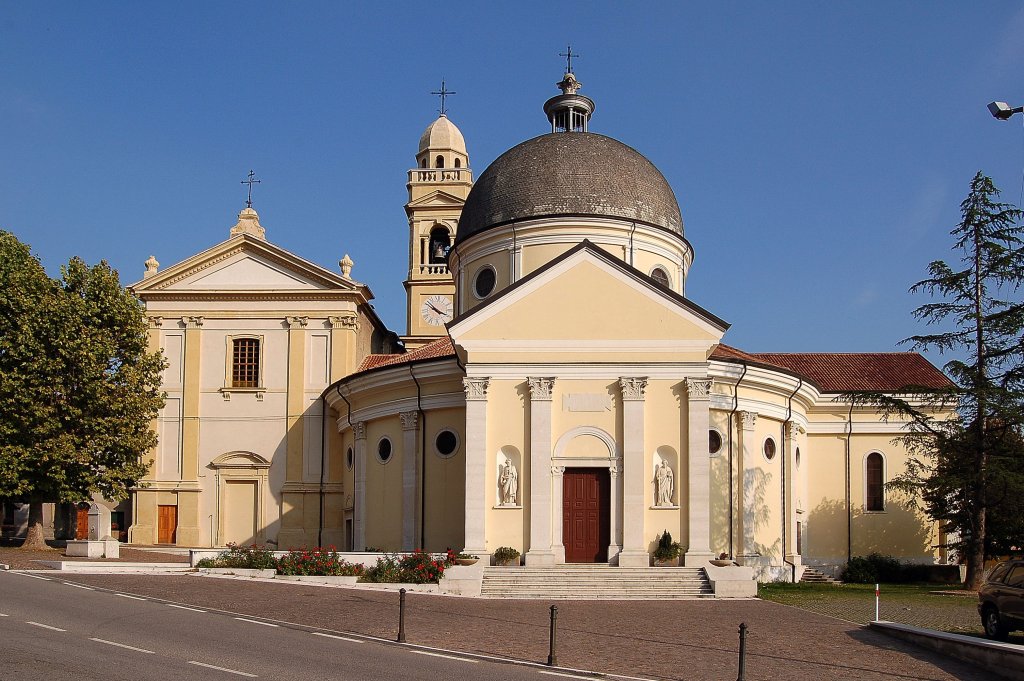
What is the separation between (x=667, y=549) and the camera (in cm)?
3091

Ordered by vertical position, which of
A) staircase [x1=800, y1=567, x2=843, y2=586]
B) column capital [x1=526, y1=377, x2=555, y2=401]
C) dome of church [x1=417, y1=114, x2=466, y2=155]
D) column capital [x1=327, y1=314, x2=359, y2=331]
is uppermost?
dome of church [x1=417, y1=114, x2=466, y2=155]

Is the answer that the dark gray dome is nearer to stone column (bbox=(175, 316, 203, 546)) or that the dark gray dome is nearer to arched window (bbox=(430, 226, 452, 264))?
stone column (bbox=(175, 316, 203, 546))

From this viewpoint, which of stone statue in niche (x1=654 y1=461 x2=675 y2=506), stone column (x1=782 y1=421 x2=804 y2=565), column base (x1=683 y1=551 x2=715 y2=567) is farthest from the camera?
stone column (x1=782 y1=421 x2=804 y2=565)

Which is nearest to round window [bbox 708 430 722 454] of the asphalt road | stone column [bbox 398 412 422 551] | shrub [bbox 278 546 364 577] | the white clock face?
stone column [bbox 398 412 422 551]

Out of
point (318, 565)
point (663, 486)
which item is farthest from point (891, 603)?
point (318, 565)

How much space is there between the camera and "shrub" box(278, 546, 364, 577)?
29.5 m

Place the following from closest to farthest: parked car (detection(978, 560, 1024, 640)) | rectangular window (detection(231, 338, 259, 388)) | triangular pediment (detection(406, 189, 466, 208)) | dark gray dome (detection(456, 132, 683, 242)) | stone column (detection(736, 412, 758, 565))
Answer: parked car (detection(978, 560, 1024, 640))
stone column (detection(736, 412, 758, 565))
dark gray dome (detection(456, 132, 683, 242))
rectangular window (detection(231, 338, 259, 388))
triangular pediment (detection(406, 189, 466, 208))

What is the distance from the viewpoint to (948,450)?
33.2 m

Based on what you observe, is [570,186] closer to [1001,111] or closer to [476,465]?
[476,465]

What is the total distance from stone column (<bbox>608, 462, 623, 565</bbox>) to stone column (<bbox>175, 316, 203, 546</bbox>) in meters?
20.2

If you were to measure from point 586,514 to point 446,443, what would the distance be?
6.75 metres

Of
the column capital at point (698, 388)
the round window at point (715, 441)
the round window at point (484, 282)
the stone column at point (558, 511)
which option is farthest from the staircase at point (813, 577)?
the round window at point (484, 282)

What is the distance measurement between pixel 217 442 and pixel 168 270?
7.50 metres

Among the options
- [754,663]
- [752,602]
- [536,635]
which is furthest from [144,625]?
[752,602]
